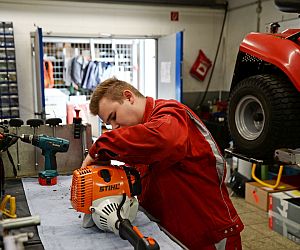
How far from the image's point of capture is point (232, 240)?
151cm

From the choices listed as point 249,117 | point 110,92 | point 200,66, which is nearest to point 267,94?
point 249,117

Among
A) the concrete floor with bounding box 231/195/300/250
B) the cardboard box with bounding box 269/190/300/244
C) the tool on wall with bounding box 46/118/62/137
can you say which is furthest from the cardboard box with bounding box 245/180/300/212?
the tool on wall with bounding box 46/118/62/137

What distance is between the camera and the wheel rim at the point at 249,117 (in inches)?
98.7

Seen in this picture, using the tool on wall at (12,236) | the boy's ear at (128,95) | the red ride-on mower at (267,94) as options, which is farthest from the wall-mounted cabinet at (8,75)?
the tool on wall at (12,236)

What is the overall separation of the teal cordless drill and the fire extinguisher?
13.0 feet

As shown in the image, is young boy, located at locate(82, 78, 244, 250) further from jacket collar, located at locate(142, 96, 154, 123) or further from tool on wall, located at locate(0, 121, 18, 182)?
tool on wall, located at locate(0, 121, 18, 182)

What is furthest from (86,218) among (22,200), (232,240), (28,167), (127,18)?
(127,18)

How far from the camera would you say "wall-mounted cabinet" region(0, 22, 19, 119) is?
169 inches

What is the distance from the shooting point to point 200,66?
5609mm

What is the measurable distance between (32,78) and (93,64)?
4.53 ft

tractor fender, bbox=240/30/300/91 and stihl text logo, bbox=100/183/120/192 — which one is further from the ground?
tractor fender, bbox=240/30/300/91

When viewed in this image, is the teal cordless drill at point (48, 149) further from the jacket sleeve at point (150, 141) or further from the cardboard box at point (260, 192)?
the cardboard box at point (260, 192)

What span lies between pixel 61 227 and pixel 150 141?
0.53 meters

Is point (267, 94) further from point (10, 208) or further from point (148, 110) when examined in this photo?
point (10, 208)
